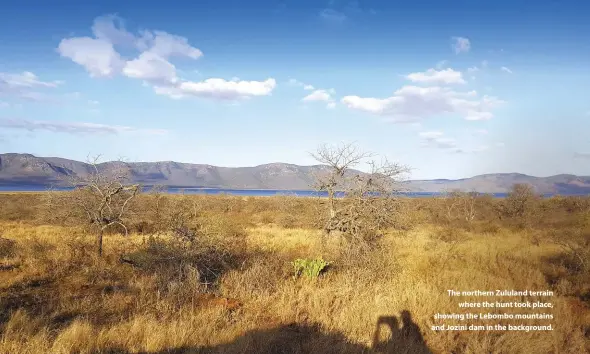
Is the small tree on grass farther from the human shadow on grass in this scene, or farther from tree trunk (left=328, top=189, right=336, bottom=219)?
the human shadow on grass

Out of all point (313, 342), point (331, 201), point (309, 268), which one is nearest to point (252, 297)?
point (309, 268)

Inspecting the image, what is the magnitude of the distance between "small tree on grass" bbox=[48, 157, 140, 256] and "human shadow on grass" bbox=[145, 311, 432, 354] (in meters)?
7.91

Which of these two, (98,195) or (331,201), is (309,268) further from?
(98,195)

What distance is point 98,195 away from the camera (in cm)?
1243

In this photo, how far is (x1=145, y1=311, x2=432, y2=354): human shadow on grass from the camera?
16.6 feet

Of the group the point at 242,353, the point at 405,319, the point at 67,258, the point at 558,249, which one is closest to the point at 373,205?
the point at 405,319

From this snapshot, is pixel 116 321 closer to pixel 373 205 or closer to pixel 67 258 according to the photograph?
pixel 67 258

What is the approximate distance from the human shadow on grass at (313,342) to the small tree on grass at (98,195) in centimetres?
791

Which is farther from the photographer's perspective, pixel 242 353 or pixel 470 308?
pixel 470 308

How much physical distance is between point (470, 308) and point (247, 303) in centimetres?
474

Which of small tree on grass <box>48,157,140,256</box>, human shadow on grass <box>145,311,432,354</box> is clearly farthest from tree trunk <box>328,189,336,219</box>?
human shadow on grass <box>145,311,432,354</box>

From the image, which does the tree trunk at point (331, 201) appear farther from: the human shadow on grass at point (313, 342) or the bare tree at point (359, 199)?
the human shadow on grass at point (313, 342)

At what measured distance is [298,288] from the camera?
8344mm

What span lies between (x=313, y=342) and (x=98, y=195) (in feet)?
34.4
